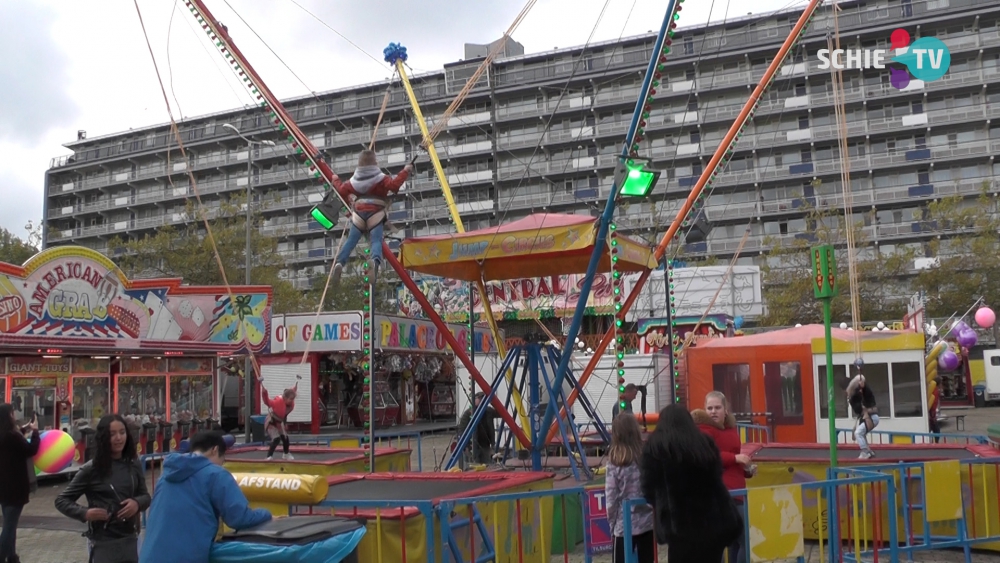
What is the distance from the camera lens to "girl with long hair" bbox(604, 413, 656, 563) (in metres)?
5.93

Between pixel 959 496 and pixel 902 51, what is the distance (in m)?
60.1

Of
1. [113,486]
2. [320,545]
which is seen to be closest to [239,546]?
[320,545]

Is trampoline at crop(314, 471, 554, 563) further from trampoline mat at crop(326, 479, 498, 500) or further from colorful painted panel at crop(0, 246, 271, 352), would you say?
colorful painted panel at crop(0, 246, 271, 352)

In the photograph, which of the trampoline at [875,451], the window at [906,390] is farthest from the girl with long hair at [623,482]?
the window at [906,390]

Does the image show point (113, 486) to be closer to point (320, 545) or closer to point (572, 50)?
point (320, 545)

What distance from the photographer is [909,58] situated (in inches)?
2343

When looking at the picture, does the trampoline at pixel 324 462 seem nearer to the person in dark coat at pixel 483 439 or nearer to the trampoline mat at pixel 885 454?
the person in dark coat at pixel 483 439

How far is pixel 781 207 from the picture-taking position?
59.1 m

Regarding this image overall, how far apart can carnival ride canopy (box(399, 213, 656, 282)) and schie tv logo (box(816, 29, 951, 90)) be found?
50676 millimetres

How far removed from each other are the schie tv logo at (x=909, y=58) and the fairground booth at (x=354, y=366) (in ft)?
119

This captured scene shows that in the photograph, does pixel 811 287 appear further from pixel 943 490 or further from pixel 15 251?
pixel 15 251

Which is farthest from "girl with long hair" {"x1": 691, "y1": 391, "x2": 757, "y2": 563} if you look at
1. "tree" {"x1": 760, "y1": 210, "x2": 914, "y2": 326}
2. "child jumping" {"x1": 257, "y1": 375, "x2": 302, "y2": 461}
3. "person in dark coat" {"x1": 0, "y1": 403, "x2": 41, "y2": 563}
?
"tree" {"x1": 760, "y1": 210, "x2": 914, "y2": 326}

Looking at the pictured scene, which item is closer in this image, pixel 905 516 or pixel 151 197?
pixel 905 516

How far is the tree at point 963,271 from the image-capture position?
37656 millimetres
